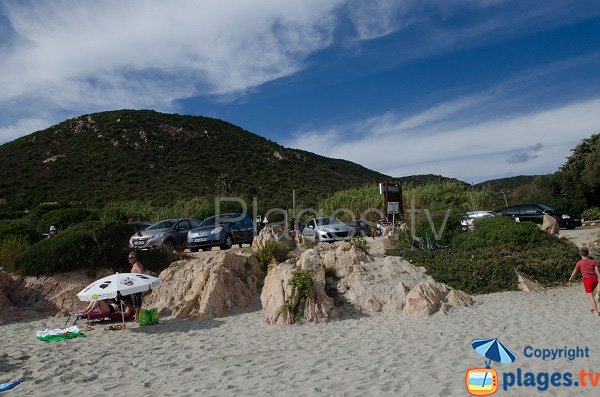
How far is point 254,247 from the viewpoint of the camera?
16156 mm

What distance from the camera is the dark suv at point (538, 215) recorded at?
24.1 meters

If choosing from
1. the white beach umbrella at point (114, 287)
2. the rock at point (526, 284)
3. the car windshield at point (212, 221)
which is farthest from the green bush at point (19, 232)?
the rock at point (526, 284)

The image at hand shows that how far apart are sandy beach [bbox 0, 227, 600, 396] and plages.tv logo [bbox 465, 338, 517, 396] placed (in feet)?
0.34

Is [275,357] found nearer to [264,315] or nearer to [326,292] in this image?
[264,315]

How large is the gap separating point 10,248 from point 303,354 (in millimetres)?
11795

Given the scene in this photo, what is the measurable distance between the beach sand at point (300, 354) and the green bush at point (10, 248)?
412 cm

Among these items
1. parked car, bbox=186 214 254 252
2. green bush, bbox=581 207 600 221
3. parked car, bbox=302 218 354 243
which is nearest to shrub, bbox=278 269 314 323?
parked car, bbox=186 214 254 252

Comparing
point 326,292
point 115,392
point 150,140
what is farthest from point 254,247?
Answer: point 150,140

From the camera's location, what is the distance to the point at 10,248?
1556 cm

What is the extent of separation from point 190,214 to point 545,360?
96.2ft

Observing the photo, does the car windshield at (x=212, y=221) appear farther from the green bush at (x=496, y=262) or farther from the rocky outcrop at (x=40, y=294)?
the green bush at (x=496, y=262)

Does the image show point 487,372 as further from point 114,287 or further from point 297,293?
point 114,287

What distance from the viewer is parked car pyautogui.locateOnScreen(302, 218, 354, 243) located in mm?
19750

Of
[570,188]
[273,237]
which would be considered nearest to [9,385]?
[273,237]
